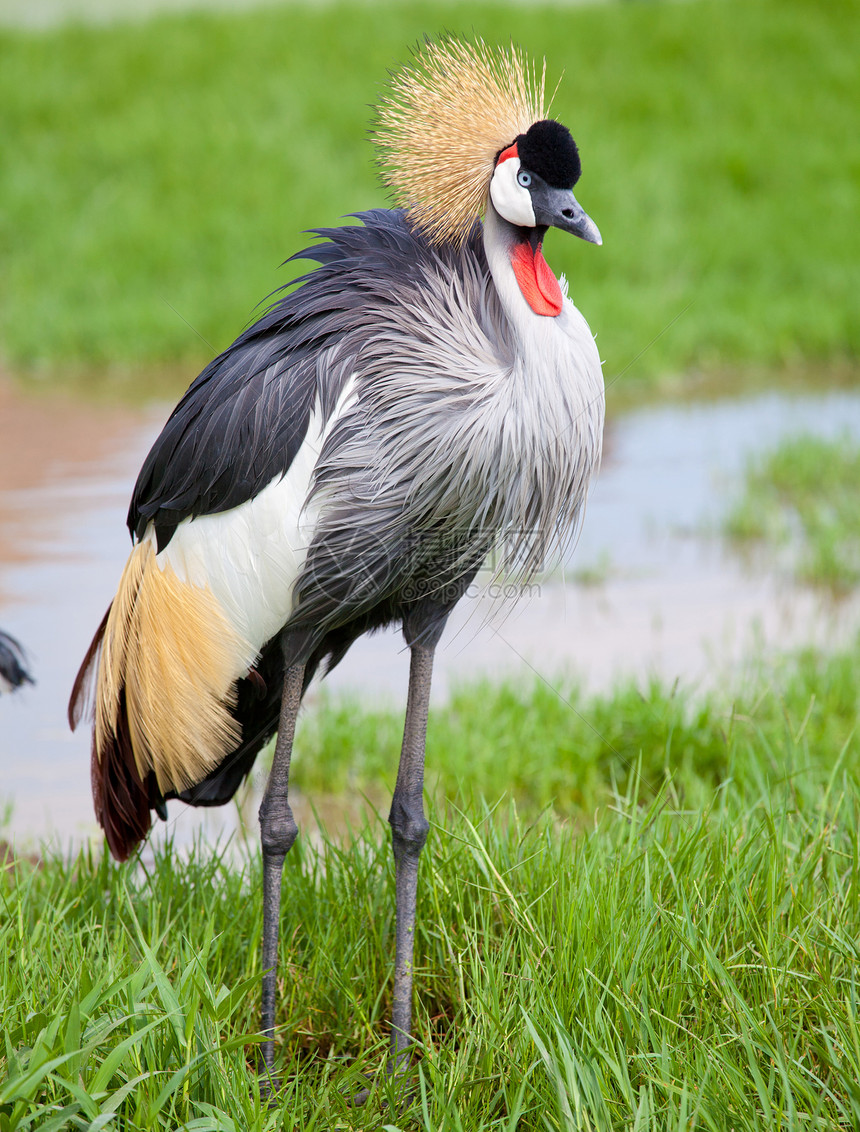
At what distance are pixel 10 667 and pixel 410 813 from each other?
1.51m

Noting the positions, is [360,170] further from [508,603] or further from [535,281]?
[535,281]

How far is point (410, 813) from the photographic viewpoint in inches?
89.7

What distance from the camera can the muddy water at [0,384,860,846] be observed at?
3.74 meters

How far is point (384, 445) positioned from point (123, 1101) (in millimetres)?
1116

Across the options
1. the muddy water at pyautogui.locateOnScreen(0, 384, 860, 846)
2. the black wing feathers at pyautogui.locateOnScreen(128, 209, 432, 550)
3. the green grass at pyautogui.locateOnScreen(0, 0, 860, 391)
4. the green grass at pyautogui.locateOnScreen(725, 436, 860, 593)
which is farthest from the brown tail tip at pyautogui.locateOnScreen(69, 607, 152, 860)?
the green grass at pyautogui.locateOnScreen(0, 0, 860, 391)

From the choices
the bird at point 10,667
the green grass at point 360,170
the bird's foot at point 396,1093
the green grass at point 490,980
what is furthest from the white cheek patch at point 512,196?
the green grass at point 360,170

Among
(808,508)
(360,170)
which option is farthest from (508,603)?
(360,170)

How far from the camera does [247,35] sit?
13.6 metres

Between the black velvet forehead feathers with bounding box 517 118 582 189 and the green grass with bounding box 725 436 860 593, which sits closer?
the black velvet forehead feathers with bounding box 517 118 582 189

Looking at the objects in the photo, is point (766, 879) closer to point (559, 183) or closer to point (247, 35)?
point (559, 183)

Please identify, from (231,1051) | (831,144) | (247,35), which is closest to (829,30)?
(831,144)

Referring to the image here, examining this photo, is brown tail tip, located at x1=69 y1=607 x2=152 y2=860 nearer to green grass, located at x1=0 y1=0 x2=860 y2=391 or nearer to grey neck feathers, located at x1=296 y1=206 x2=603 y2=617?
grey neck feathers, located at x1=296 y1=206 x2=603 y2=617

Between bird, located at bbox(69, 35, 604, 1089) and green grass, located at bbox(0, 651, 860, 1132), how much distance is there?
0.15 metres

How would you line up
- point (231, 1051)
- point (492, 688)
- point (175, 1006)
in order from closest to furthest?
point (175, 1006) → point (231, 1051) → point (492, 688)
